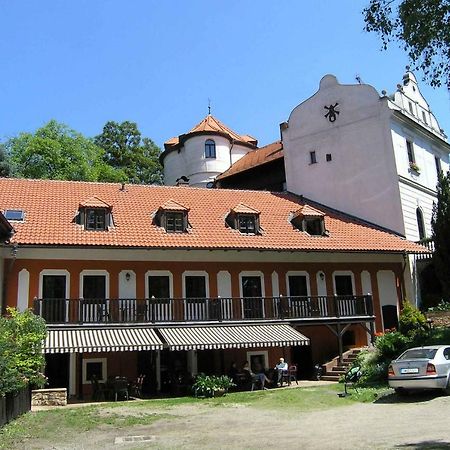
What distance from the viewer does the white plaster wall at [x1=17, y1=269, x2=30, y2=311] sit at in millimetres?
22219

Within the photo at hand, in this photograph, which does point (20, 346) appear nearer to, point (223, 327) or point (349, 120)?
point (223, 327)

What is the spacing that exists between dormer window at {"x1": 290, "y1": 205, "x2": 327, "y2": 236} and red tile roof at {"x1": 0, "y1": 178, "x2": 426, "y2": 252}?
1.39 ft

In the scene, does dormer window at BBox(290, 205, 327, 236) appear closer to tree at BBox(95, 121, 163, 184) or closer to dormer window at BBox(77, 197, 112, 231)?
dormer window at BBox(77, 197, 112, 231)

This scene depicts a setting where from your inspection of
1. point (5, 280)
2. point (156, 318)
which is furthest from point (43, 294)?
point (156, 318)

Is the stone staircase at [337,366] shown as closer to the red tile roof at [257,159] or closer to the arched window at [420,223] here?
the arched window at [420,223]

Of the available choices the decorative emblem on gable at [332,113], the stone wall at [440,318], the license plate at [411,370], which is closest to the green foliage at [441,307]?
the stone wall at [440,318]

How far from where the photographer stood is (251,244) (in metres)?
25.5

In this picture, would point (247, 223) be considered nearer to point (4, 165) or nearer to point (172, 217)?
point (172, 217)

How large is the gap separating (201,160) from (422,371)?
30.4m

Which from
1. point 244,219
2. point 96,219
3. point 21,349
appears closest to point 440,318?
point 244,219

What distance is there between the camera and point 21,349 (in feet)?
52.9

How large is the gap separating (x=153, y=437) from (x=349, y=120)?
25.1 meters

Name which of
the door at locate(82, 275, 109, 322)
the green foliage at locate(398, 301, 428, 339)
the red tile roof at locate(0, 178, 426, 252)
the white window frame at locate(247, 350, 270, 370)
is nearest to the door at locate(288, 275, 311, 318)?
the red tile roof at locate(0, 178, 426, 252)

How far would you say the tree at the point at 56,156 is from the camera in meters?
42.9
